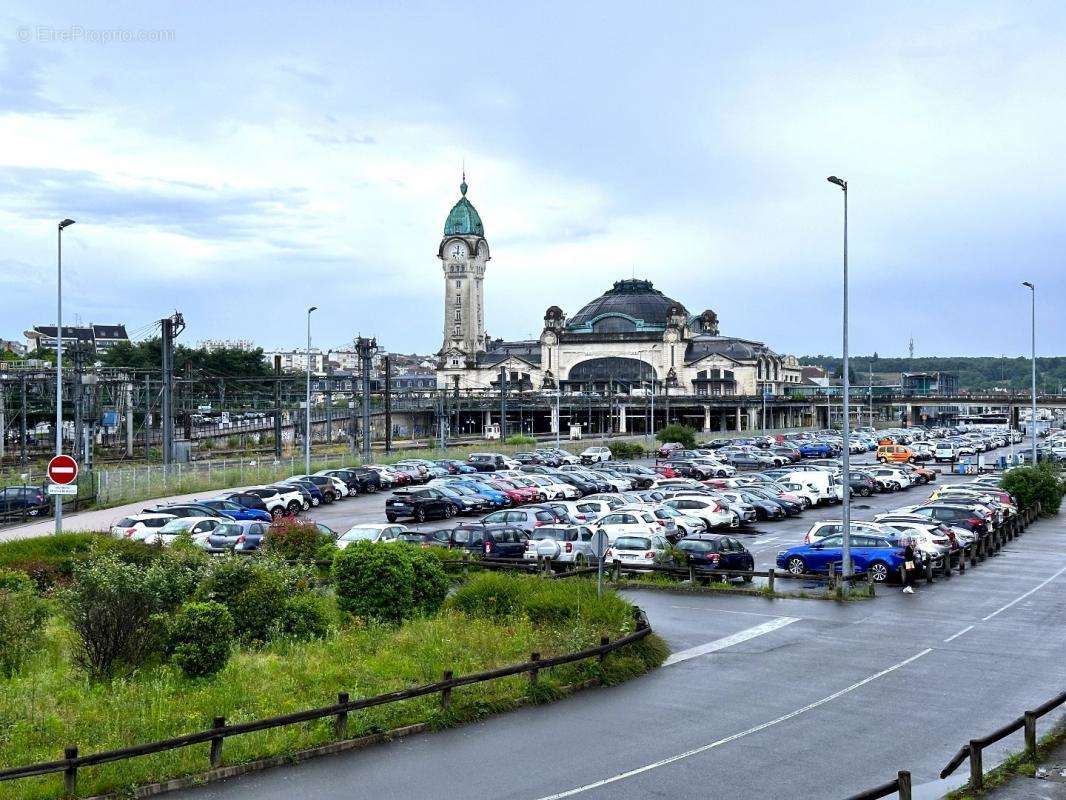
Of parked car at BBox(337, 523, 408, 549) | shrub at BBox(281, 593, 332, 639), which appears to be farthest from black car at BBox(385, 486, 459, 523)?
shrub at BBox(281, 593, 332, 639)

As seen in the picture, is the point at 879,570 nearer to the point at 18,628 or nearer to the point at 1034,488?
the point at 18,628

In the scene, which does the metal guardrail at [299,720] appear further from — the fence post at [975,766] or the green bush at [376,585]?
the fence post at [975,766]

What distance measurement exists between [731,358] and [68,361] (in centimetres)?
8883

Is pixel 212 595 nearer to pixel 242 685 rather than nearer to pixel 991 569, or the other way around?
pixel 242 685

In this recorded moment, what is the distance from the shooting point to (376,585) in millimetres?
21812

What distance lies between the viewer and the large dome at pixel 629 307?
18188 cm

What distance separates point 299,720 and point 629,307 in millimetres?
172157

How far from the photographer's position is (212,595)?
20.1m

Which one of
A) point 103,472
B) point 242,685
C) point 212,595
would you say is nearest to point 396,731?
point 242,685

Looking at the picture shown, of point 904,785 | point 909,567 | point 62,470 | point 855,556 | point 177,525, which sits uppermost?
point 62,470

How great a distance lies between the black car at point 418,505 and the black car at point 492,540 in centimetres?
1106

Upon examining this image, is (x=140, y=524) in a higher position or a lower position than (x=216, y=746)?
higher

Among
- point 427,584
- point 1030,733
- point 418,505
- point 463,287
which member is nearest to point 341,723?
point 427,584

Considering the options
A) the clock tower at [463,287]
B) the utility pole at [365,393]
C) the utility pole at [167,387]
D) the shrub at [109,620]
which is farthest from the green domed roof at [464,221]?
the shrub at [109,620]
